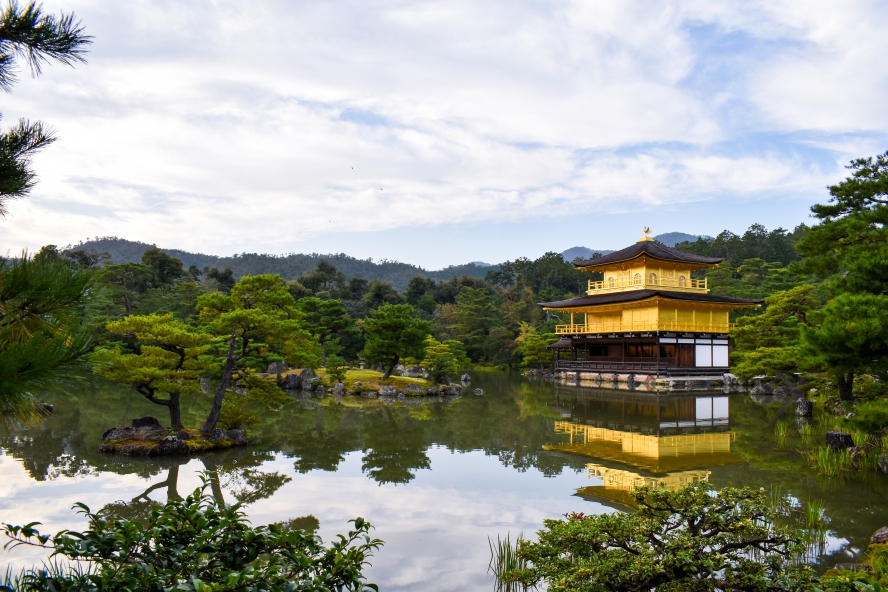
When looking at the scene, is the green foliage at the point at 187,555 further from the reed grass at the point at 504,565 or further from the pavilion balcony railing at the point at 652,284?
the pavilion balcony railing at the point at 652,284

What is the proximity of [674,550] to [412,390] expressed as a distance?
18548 millimetres

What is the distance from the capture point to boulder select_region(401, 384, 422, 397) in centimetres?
2139

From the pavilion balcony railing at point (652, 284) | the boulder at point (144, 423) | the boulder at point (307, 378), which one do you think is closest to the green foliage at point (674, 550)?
the boulder at point (144, 423)

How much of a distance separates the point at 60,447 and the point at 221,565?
10.3 m

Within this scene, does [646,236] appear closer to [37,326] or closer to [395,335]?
[395,335]

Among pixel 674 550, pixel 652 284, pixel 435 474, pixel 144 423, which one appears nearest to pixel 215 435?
pixel 144 423

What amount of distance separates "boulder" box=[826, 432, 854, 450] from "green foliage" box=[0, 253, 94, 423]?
34.2ft

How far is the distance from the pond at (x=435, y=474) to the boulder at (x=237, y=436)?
1.11ft

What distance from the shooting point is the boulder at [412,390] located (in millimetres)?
21391

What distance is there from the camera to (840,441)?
9.60 meters

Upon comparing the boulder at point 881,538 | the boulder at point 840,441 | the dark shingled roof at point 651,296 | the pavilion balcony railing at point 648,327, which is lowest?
the boulder at point 881,538

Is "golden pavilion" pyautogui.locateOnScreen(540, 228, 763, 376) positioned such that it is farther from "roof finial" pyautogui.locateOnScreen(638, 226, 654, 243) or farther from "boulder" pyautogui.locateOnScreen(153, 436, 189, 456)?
"boulder" pyautogui.locateOnScreen(153, 436, 189, 456)

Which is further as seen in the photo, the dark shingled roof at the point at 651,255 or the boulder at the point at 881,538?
the dark shingled roof at the point at 651,255

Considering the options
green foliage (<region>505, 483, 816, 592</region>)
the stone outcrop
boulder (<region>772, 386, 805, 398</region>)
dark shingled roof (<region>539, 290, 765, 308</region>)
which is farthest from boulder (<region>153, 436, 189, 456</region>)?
dark shingled roof (<region>539, 290, 765, 308</region>)
